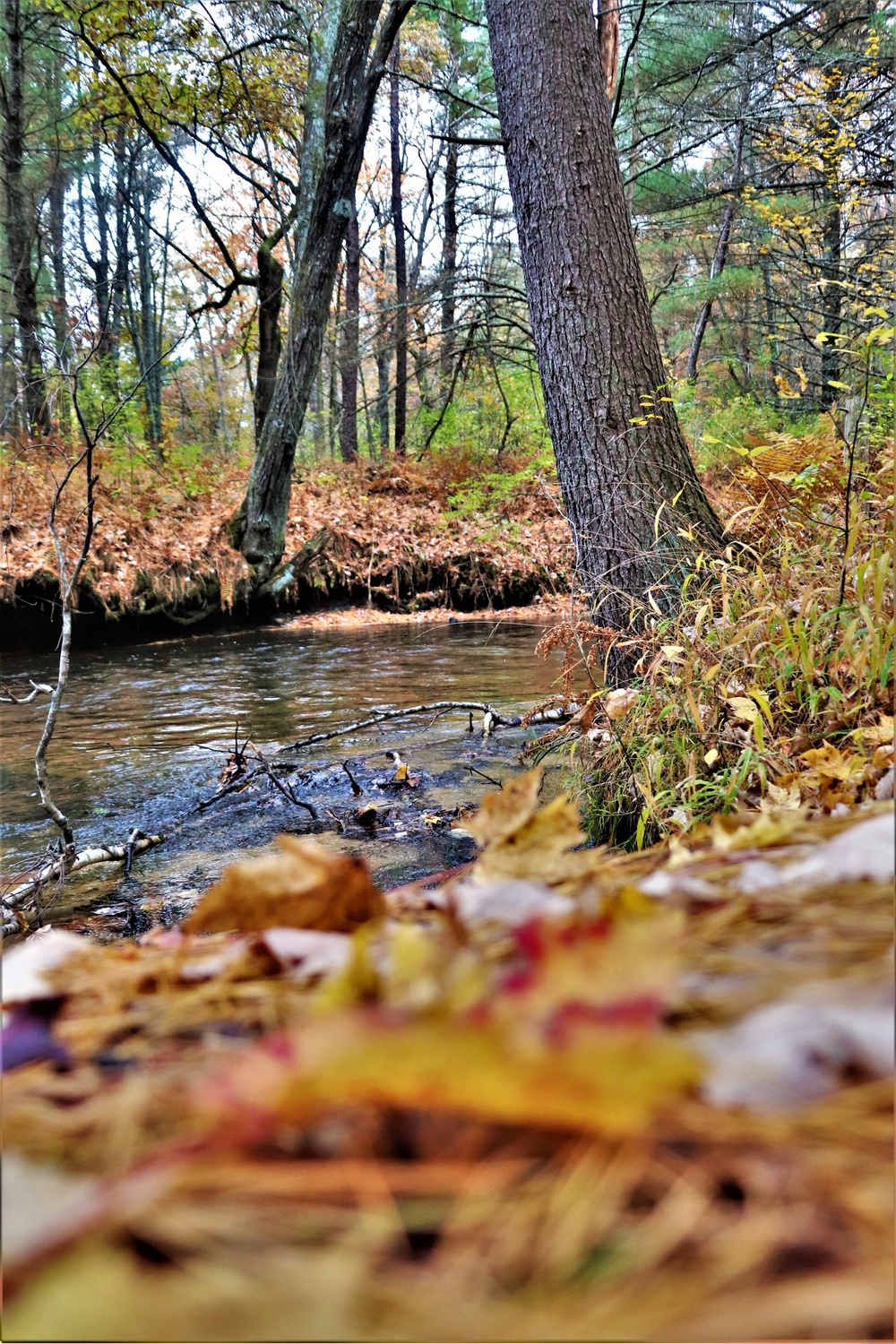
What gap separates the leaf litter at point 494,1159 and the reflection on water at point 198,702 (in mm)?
3413

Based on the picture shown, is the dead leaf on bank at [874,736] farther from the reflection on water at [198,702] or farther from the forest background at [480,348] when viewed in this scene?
the reflection on water at [198,702]

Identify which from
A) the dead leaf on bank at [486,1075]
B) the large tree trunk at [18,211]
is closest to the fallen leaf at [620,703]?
the dead leaf on bank at [486,1075]

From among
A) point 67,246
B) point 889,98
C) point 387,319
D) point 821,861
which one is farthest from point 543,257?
point 67,246

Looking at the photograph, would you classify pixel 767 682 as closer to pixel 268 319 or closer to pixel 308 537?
pixel 268 319

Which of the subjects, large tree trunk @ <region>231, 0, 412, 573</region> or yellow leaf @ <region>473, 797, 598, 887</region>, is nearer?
yellow leaf @ <region>473, 797, 598, 887</region>

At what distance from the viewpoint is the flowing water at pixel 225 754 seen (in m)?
3.17

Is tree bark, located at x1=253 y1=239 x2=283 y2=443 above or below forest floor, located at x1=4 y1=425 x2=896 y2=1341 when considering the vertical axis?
above

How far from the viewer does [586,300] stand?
3.41 m

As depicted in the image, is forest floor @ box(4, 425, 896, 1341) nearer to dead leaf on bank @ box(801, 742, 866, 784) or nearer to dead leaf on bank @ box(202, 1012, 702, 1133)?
dead leaf on bank @ box(202, 1012, 702, 1133)

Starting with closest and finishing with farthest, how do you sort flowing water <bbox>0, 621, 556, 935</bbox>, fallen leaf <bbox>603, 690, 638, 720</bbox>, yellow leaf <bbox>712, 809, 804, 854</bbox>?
yellow leaf <bbox>712, 809, 804, 854</bbox>, fallen leaf <bbox>603, 690, 638, 720</bbox>, flowing water <bbox>0, 621, 556, 935</bbox>

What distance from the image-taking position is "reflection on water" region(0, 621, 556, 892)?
160 inches

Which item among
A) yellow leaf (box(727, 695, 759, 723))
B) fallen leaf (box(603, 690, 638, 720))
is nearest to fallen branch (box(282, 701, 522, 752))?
fallen leaf (box(603, 690, 638, 720))

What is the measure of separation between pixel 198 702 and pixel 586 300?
4.21 m

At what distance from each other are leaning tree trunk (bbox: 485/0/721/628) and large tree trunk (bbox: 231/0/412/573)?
15.1ft
